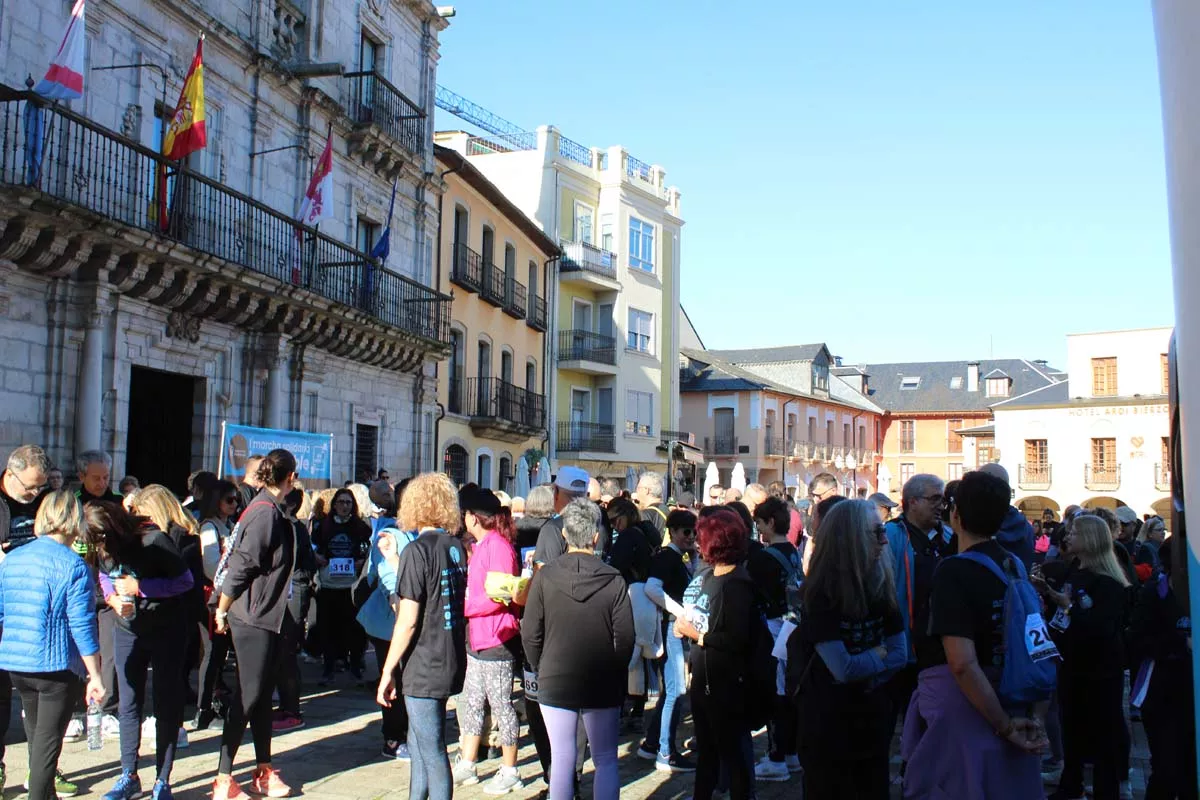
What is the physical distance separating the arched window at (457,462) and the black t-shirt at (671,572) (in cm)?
1915

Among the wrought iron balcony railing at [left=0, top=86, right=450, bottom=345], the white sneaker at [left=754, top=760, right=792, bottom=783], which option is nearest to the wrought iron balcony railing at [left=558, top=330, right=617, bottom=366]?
the wrought iron balcony railing at [left=0, top=86, right=450, bottom=345]

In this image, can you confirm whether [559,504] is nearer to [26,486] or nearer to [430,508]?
[430,508]

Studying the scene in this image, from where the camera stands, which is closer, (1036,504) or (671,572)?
(671,572)

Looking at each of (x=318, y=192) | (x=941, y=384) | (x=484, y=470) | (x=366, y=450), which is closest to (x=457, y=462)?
(x=484, y=470)

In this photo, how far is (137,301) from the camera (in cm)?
1335

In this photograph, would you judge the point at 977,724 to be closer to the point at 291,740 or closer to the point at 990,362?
the point at 291,740

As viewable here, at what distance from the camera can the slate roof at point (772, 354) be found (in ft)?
196

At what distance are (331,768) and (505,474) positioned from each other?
22898mm

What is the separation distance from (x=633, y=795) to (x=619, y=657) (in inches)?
67.3

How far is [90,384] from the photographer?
41.1 ft

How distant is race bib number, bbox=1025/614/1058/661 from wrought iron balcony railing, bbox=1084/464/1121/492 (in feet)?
156

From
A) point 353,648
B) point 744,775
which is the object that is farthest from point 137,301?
point 744,775

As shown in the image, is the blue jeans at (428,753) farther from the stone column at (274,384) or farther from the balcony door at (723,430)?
the balcony door at (723,430)

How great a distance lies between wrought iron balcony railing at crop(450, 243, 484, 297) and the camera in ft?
85.0
